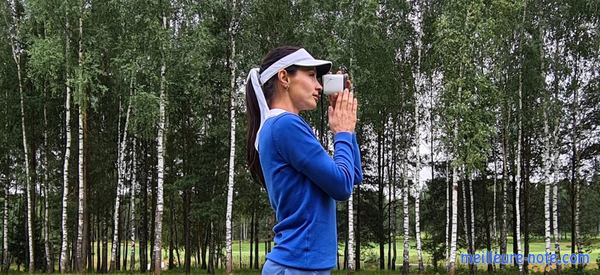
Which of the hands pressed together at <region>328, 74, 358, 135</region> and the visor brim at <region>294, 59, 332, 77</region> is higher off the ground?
the visor brim at <region>294, 59, 332, 77</region>

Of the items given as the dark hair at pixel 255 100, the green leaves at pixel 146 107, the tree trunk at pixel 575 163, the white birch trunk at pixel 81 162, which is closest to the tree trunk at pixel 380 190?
the tree trunk at pixel 575 163

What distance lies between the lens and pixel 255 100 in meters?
1.86

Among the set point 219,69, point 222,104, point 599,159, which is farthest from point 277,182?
point 599,159

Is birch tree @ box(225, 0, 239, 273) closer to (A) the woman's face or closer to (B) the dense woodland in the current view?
(B) the dense woodland

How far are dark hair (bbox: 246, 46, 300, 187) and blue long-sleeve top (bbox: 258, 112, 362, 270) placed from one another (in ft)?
0.51

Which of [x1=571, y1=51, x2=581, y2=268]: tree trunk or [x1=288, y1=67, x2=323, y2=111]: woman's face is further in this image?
[x1=571, y1=51, x2=581, y2=268]: tree trunk

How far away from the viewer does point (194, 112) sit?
2578cm

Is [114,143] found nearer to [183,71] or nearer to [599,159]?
[183,71]

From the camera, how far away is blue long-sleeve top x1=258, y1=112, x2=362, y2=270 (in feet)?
5.23

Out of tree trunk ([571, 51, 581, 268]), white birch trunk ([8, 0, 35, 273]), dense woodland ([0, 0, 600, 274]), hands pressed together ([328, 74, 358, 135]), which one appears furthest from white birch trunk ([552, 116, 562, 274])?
hands pressed together ([328, 74, 358, 135])

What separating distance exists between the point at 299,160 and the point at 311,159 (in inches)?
1.5

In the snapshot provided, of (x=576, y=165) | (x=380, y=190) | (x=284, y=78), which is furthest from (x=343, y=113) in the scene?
(x=380, y=190)

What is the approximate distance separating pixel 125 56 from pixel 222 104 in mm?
7511

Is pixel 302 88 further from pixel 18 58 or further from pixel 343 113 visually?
pixel 18 58
